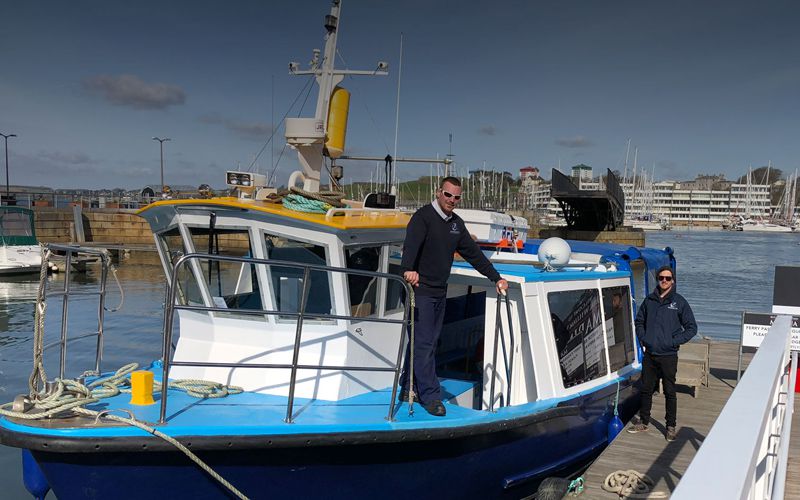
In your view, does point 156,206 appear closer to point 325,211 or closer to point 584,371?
point 325,211

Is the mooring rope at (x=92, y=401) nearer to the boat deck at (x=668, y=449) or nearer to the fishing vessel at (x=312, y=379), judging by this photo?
the fishing vessel at (x=312, y=379)

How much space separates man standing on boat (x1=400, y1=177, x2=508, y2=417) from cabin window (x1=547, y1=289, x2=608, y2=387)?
136cm

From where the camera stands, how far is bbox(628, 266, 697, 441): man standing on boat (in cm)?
611

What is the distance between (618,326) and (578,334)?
3.87 feet

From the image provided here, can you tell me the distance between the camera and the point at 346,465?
4.16 metres

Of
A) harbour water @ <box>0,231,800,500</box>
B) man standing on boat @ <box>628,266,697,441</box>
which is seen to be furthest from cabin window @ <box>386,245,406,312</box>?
harbour water @ <box>0,231,800,500</box>

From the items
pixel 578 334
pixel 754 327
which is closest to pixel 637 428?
pixel 578 334

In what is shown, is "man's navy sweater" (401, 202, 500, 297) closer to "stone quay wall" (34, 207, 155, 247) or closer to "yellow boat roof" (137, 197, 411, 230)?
"yellow boat roof" (137, 197, 411, 230)

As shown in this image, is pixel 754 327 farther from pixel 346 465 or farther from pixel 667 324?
pixel 346 465

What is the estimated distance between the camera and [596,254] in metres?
7.81

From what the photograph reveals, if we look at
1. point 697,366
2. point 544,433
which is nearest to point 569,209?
point 697,366

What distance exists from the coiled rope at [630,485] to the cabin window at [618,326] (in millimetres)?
1765

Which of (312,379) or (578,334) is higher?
(578,334)

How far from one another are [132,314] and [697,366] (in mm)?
15481
